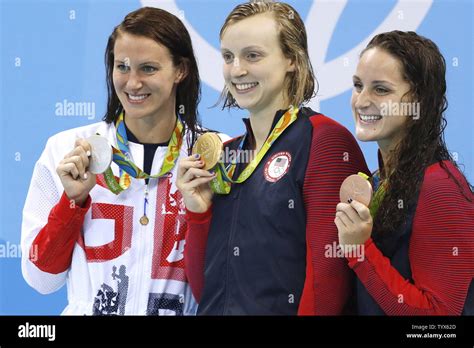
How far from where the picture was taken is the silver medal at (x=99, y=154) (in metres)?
3.16

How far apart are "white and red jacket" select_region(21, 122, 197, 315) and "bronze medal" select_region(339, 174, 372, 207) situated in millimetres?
740

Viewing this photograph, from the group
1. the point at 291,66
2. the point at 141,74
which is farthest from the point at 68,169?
the point at 291,66

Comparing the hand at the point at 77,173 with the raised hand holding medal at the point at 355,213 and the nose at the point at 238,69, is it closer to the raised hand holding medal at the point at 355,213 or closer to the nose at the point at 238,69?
the nose at the point at 238,69

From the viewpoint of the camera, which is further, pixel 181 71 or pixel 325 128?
pixel 181 71

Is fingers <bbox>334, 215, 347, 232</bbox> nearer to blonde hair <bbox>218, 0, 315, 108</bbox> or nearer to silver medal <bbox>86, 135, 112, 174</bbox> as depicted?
blonde hair <bbox>218, 0, 315, 108</bbox>

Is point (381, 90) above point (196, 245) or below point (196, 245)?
above

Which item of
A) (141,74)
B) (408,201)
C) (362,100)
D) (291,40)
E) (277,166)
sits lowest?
(408,201)

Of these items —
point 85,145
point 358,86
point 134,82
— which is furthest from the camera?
point 134,82

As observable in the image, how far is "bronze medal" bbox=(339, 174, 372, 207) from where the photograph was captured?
9.21 ft

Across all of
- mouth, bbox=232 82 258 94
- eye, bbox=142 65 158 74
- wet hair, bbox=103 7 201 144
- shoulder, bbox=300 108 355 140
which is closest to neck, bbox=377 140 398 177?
shoulder, bbox=300 108 355 140

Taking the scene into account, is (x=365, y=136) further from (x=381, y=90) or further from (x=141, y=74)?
(x=141, y=74)

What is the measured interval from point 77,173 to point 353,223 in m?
1.06

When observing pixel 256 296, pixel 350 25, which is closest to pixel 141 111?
pixel 256 296

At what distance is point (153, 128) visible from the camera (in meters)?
3.41
